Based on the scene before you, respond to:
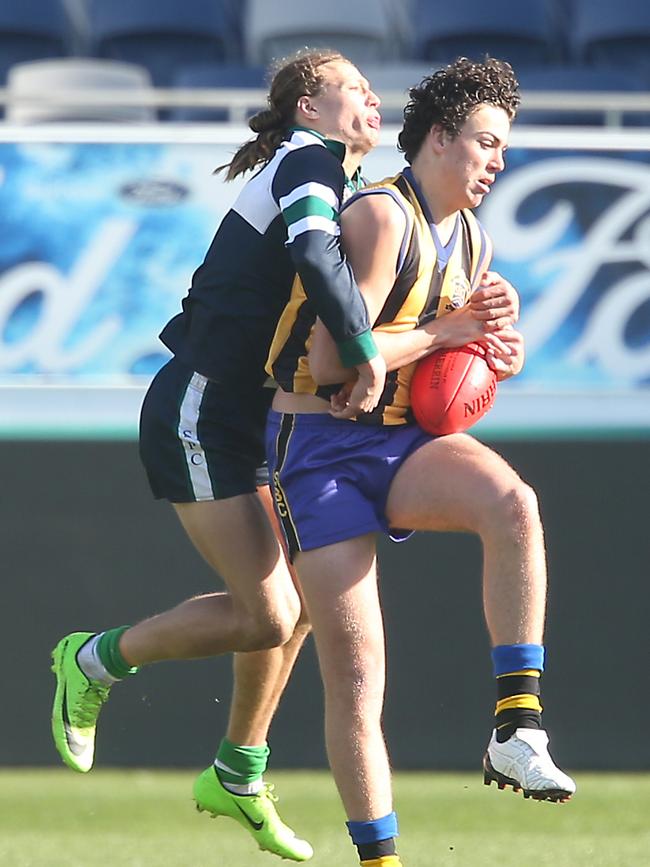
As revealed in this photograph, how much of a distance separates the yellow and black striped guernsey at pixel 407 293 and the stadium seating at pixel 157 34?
629 cm

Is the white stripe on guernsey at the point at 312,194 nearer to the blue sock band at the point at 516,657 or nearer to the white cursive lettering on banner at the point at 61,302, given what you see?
the blue sock band at the point at 516,657

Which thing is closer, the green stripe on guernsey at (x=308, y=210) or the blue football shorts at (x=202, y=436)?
the green stripe on guernsey at (x=308, y=210)

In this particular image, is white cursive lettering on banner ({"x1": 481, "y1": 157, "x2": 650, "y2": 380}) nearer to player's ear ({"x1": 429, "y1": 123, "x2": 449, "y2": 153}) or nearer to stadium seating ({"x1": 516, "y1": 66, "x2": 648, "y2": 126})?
stadium seating ({"x1": 516, "y1": 66, "x2": 648, "y2": 126})

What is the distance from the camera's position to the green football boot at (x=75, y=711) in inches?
173

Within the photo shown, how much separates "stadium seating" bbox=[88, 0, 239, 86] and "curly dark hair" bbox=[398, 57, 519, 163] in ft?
20.7

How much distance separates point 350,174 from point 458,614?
11.6 ft

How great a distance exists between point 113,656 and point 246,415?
2.57 feet

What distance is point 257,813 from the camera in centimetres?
432

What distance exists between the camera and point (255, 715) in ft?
14.2

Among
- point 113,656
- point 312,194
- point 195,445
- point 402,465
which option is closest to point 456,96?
point 312,194

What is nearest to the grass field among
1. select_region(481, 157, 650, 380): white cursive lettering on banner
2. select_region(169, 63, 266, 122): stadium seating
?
select_region(481, 157, 650, 380): white cursive lettering on banner

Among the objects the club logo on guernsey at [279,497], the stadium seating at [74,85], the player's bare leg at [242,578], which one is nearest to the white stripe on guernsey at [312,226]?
the club logo on guernsey at [279,497]

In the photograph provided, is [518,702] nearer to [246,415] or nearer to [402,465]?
[402,465]

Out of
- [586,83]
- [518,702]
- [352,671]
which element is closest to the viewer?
[518,702]
